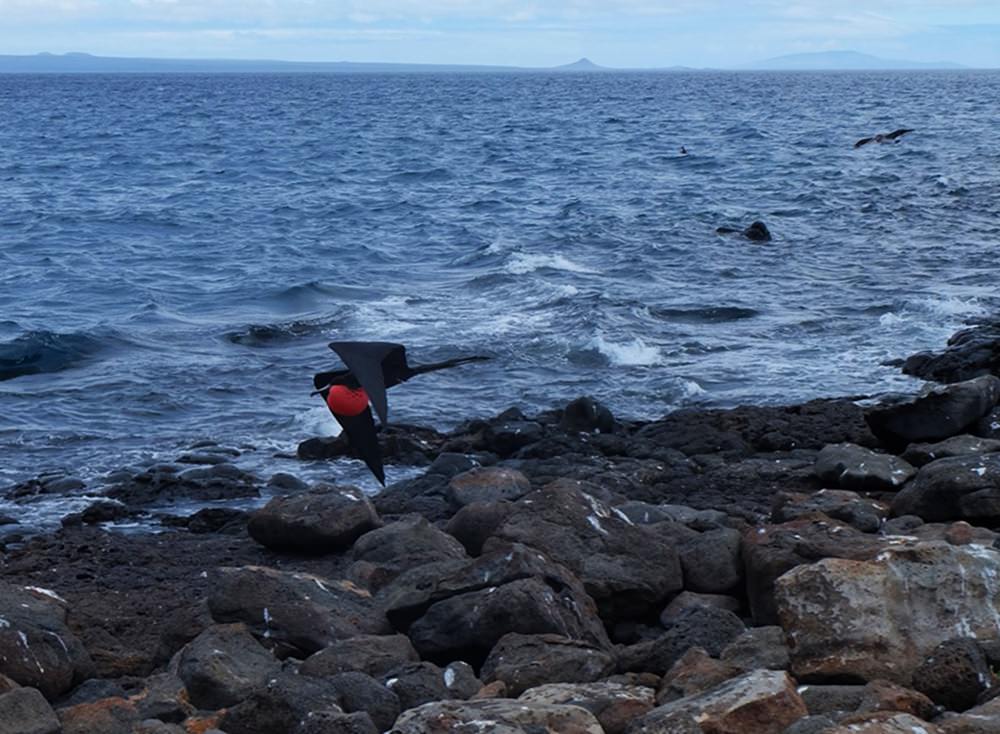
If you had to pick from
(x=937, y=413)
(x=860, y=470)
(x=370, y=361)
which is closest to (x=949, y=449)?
(x=860, y=470)

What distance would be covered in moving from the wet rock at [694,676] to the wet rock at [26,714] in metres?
2.80

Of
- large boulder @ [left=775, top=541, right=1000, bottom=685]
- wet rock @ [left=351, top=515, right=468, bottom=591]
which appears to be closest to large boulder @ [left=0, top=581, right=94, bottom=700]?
wet rock @ [left=351, top=515, right=468, bottom=591]

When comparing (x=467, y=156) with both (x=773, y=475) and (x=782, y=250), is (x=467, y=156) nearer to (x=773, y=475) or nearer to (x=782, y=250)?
(x=782, y=250)

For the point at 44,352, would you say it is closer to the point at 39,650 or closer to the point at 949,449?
the point at 39,650

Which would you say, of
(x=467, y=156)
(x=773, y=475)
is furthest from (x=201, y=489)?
(x=467, y=156)

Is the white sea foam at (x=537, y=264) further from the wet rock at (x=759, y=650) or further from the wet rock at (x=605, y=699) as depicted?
the wet rock at (x=605, y=699)

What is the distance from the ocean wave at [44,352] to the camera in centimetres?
1899

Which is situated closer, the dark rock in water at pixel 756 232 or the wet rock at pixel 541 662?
the wet rock at pixel 541 662

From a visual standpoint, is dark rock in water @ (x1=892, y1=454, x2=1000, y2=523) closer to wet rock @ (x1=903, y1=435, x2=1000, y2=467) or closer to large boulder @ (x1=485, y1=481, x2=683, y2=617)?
wet rock @ (x1=903, y1=435, x2=1000, y2=467)

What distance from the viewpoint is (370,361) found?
754cm

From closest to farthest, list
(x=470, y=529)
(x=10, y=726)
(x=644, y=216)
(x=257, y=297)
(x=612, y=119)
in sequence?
(x=10, y=726) < (x=470, y=529) < (x=257, y=297) < (x=644, y=216) < (x=612, y=119)

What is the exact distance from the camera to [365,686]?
→ 21.9ft

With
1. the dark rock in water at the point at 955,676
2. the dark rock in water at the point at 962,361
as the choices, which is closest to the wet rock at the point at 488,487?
the dark rock in water at the point at 955,676

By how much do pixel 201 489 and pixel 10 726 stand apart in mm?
6924
